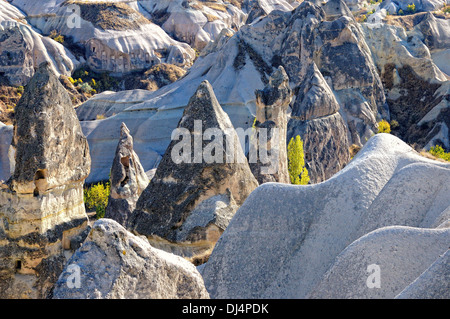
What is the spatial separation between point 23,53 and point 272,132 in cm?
3059

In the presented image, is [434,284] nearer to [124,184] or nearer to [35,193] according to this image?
[35,193]

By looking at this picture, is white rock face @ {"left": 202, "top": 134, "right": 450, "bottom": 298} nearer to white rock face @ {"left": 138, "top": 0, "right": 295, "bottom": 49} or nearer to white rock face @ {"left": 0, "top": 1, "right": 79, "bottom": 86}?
white rock face @ {"left": 0, "top": 1, "right": 79, "bottom": 86}

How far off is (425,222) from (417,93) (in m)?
24.6

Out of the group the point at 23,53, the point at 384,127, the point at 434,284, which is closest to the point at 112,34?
the point at 23,53

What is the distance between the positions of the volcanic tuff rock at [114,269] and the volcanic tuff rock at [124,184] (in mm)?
10567

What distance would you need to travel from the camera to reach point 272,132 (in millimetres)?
11391

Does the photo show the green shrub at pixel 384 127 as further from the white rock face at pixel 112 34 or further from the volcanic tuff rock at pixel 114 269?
the volcanic tuff rock at pixel 114 269

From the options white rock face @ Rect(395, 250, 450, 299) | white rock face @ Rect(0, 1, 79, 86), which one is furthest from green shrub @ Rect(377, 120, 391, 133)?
white rock face @ Rect(395, 250, 450, 299)

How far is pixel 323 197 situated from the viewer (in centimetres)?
522

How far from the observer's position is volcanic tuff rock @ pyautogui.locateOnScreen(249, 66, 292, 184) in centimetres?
1082

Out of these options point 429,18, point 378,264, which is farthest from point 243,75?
point 378,264
